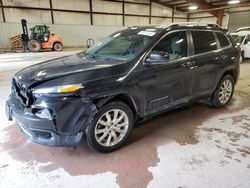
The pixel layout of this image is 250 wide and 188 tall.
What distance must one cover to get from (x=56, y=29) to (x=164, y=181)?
644 inches

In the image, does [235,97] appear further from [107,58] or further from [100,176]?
[100,176]

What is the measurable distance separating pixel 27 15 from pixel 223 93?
15.5m

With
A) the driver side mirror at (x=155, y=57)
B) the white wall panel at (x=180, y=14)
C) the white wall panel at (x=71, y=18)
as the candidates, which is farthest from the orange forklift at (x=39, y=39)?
the white wall panel at (x=180, y=14)

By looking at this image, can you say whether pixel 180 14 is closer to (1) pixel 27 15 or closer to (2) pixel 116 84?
(1) pixel 27 15

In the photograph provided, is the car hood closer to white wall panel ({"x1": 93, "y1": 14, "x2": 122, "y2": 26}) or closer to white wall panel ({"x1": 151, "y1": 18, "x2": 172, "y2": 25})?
white wall panel ({"x1": 93, "y1": 14, "x2": 122, "y2": 26})

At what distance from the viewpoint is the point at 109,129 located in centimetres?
239

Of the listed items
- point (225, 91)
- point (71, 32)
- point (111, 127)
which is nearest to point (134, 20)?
point (71, 32)

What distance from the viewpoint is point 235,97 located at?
4.49 metres

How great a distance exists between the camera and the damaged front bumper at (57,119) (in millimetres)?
2021

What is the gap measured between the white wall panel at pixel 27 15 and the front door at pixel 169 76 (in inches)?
599

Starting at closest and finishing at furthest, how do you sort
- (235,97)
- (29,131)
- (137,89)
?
(29,131), (137,89), (235,97)

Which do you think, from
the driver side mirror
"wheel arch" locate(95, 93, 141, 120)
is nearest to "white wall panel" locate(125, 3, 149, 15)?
the driver side mirror

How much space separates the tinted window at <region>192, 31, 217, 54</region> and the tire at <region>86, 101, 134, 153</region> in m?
1.53

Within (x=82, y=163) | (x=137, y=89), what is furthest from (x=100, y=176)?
(x=137, y=89)
